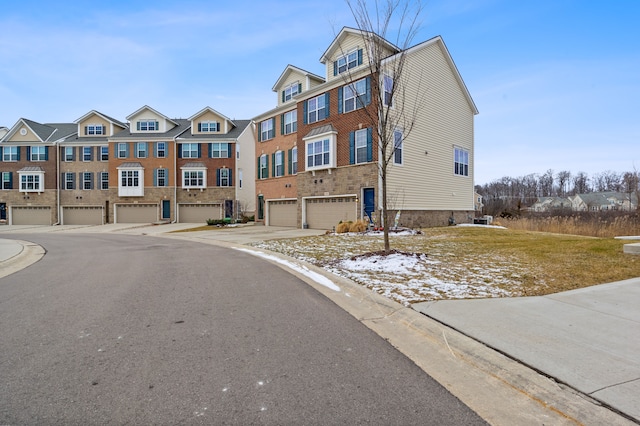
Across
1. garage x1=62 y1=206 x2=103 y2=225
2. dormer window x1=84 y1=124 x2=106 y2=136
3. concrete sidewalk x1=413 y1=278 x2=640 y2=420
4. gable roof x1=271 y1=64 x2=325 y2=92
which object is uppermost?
gable roof x1=271 y1=64 x2=325 y2=92

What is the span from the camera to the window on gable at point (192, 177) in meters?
36.2

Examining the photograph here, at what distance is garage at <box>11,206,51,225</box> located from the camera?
37.8 meters

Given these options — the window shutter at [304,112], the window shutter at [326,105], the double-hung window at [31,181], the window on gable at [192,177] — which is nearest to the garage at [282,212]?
the window shutter at [304,112]

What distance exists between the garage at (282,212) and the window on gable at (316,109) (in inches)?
243

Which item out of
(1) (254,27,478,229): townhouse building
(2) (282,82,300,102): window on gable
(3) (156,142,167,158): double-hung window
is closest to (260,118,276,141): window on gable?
(1) (254,27,478,229): townhouse building

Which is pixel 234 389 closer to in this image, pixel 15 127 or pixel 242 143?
pixel 242 143

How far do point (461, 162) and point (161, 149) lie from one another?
28907mm

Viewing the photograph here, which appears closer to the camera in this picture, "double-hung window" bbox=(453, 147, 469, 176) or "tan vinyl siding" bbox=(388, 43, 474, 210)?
"tan vinyl siding" bbox=(388, 43, 474, 210)

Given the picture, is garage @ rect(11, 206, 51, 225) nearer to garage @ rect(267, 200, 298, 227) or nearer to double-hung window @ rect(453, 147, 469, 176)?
garage @ rect(267, 200, 298, 227)

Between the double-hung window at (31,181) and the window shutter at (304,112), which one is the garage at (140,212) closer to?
the double-hung window at (31,181)

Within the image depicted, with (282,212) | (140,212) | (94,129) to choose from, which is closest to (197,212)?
(140,212)

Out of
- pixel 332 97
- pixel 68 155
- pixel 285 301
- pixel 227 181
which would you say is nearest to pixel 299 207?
pixel 332 97

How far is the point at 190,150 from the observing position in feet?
120

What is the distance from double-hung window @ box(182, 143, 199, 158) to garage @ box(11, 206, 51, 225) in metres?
15.9
